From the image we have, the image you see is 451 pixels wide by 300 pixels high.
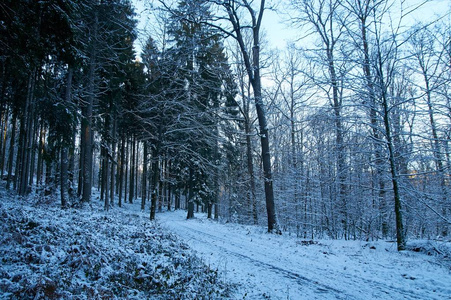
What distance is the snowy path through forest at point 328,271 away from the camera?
403 centimetres

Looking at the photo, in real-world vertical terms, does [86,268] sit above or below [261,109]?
below

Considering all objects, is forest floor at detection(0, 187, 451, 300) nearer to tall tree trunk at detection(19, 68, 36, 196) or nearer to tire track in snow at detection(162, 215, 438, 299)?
tire track in snow at detection(162, 215, 438, 299)

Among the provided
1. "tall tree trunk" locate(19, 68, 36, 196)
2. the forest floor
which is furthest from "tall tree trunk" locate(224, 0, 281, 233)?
"tall tree trunk" locate(19, 68, 36, 196)

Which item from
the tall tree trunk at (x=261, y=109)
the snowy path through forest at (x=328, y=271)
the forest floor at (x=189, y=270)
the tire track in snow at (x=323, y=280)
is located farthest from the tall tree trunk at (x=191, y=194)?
the tire track in snow at (x=323, y=280)

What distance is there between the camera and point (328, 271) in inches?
201

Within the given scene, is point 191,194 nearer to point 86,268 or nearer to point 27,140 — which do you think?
point 27,140

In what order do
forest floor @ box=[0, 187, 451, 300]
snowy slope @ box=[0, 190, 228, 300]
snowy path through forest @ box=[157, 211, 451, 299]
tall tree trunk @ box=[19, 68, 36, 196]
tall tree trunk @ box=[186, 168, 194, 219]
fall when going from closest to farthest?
snowy slope @ box=[0, 190, 228, 300]
forest floor @ box=[0, 187, 451, 300]
snowy path through forest @ box=[157, 211, 451, 299]
tall tree trunk @ box=[19, 68, 36, 196]
tall tree trunk @ box=[186, 168, 194, 219]

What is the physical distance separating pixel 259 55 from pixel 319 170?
21.3 feet

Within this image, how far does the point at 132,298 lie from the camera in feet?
11.1

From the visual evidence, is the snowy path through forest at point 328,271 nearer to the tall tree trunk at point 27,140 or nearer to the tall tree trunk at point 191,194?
the tall tree trunk at point 191,194

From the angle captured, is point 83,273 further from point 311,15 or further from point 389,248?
point 311,15

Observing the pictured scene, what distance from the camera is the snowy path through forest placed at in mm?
4031

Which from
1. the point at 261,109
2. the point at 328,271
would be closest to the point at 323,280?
the point at 328,271

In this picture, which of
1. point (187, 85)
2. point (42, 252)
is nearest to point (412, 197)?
point (42, 252)
